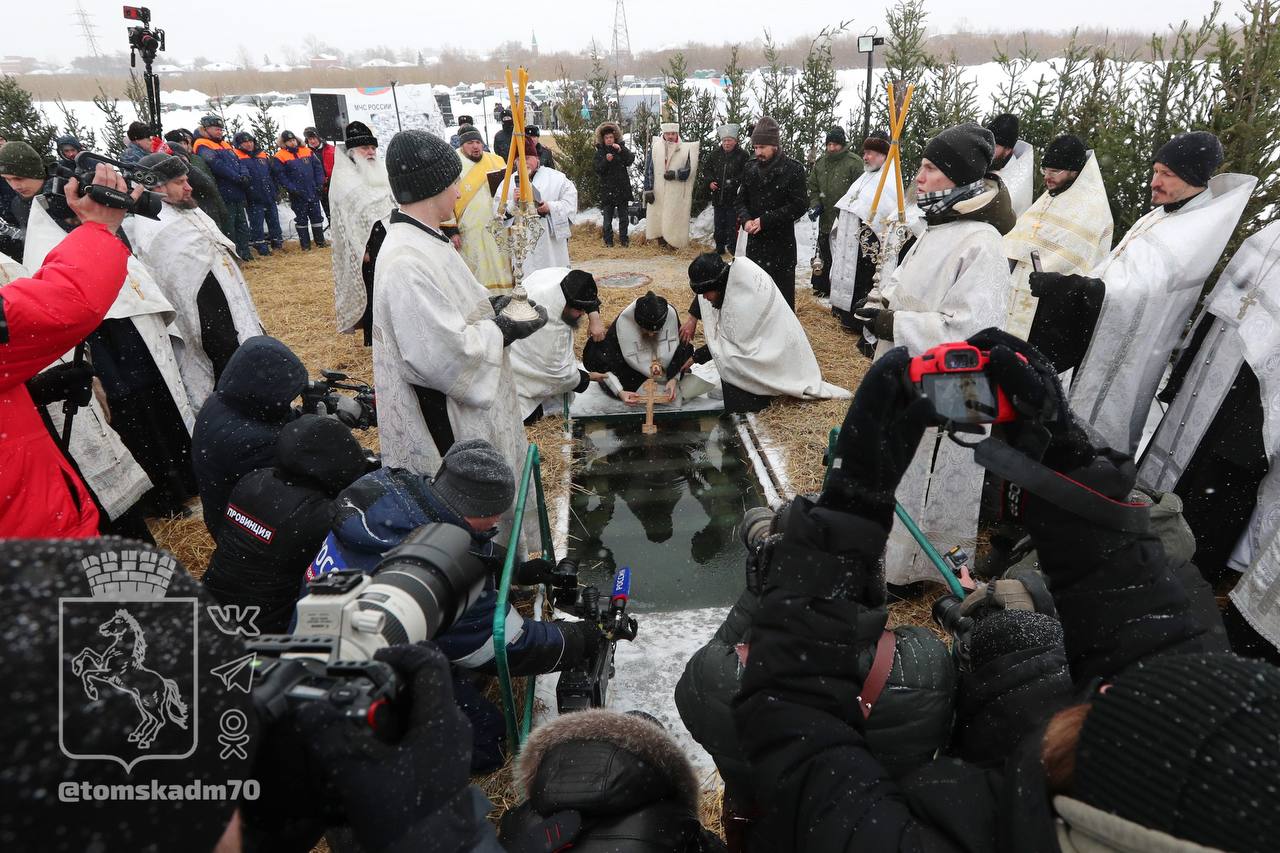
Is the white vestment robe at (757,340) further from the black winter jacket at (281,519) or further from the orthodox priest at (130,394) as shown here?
the black winter jacket at (281,519)

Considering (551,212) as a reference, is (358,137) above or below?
above

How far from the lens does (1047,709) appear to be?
1398 millimetres

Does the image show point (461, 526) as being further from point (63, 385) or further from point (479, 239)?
point (479, 239)

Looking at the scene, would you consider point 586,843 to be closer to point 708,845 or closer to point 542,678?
point 708,845

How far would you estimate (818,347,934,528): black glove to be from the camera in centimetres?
111

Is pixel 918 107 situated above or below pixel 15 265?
above

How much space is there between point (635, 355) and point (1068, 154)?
128 inches

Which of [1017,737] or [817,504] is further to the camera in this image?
[1017,737]

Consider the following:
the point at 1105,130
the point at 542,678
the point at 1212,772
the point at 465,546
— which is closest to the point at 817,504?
the point at 1212,772

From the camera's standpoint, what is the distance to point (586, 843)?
55.2 inches

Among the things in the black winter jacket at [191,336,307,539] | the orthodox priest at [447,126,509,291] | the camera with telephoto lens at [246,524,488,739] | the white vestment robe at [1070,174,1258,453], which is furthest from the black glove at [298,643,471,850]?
the orthodox priest at [447,126,509,291]

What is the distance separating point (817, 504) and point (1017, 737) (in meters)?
0.74

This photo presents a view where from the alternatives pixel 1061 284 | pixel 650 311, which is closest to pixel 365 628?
pixel 1061 284

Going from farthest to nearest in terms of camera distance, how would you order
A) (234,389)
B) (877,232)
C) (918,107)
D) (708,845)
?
(918,107) < (877,232) < (234,389) < (708,845)
